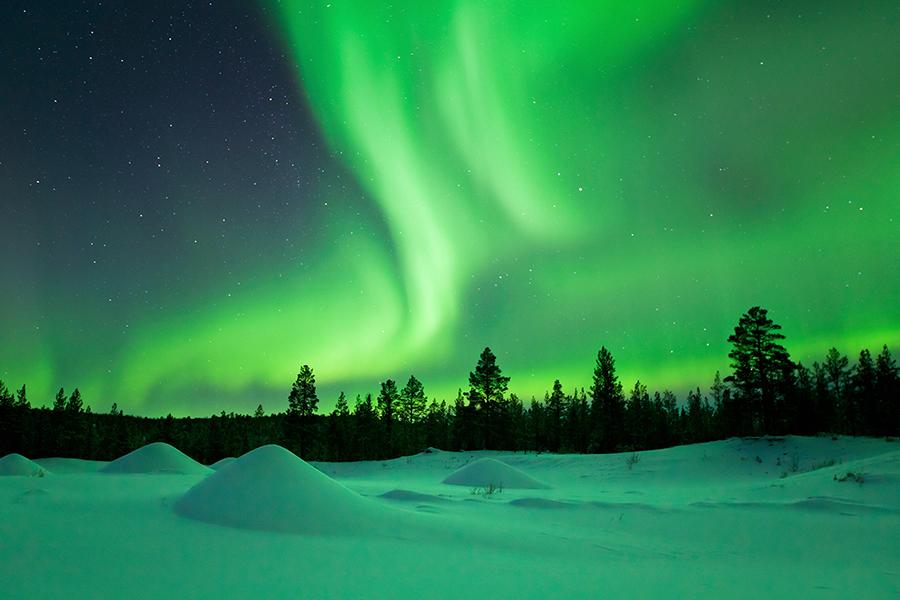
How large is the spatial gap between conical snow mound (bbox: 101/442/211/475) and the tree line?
24.0 meters

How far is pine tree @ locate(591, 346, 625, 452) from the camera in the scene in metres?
45.2

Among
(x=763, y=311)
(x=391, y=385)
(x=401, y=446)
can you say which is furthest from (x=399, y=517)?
(x=401, y=446)

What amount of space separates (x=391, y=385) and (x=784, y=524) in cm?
5538

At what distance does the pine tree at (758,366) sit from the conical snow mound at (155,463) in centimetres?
3259

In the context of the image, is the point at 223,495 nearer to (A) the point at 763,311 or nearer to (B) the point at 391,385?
(A) the point at 763,311

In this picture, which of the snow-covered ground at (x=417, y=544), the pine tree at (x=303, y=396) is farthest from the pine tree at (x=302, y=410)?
the snow-covered ground at (x=417, y=544)

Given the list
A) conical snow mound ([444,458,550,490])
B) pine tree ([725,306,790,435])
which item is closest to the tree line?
pine tree ([725,306,790,435])

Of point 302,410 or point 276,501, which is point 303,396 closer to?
point 302,410

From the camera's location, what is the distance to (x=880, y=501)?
1055 centimetres

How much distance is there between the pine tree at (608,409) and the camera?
45.2 meters

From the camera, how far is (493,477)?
803 inches

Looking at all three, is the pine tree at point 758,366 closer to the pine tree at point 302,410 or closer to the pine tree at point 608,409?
the pine tree at point 608,409

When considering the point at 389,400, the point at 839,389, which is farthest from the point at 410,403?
the point at 839,389

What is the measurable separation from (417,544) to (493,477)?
49.9 feet
